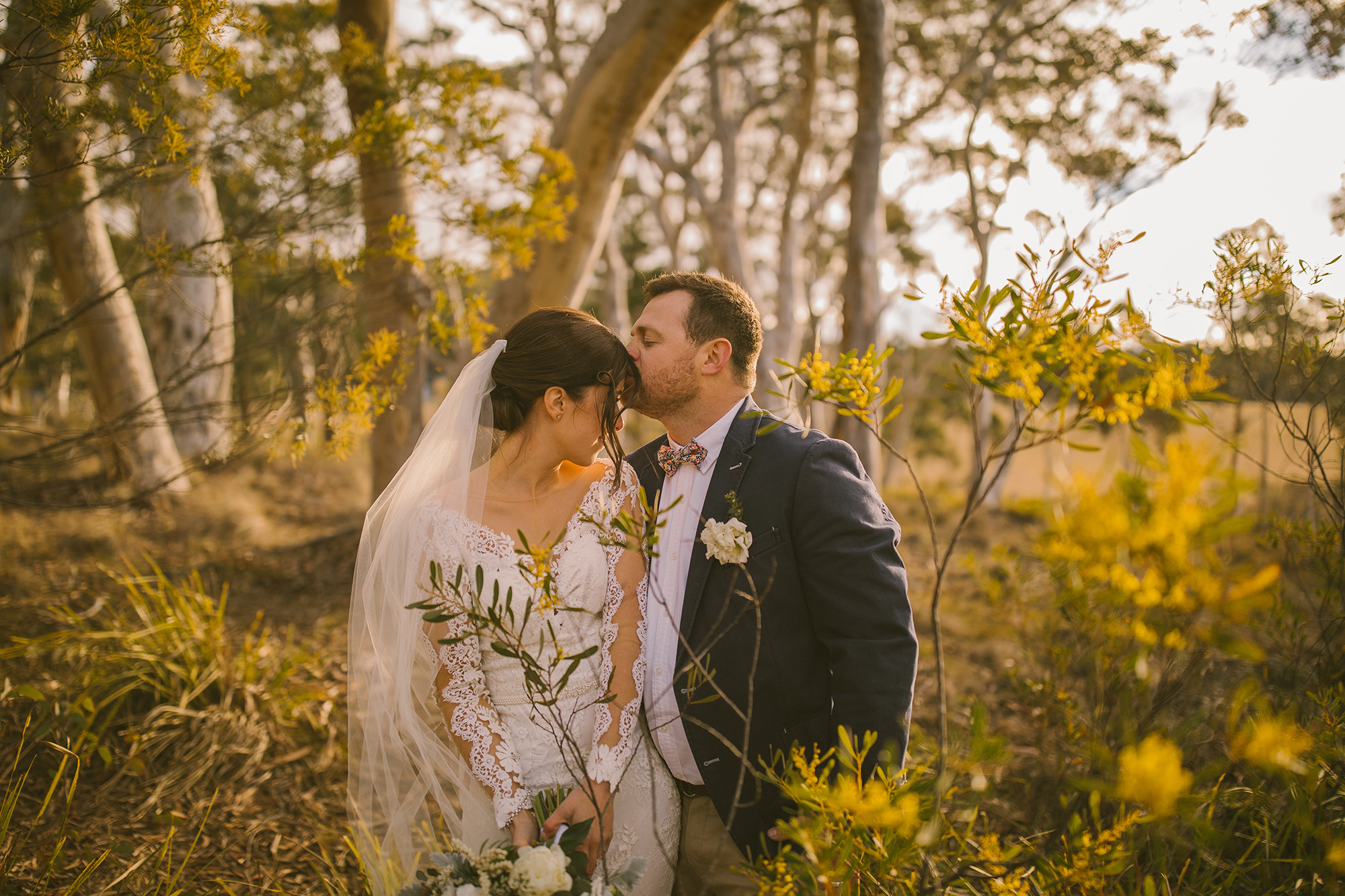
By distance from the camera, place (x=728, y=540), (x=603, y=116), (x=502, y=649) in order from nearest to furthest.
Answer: (x=502, y=649) → (x=728, y=540) → (x=603, y=116)

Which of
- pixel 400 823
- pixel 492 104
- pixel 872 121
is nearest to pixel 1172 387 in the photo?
pixel 400 823

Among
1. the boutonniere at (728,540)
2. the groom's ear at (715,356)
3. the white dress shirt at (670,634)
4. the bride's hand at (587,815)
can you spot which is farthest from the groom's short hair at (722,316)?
the bride's hand at (587,815)

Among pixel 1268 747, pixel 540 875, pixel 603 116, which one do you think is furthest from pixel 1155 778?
pixel 603 116

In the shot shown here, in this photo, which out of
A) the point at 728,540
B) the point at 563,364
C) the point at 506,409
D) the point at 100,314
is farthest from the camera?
the point at 100,314

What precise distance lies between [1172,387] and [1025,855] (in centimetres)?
115

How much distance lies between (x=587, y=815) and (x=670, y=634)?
544 millimetres

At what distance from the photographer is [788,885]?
137 cm

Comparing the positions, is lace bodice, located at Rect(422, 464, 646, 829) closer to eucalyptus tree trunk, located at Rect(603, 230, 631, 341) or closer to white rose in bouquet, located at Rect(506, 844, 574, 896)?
white rose in bouquet, located at Rect(506, 844, 574, 896)

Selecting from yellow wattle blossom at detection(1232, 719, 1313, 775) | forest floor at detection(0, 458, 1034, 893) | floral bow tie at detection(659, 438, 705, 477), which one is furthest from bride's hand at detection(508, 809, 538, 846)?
yellow wattle blossom at detection(1232, 719, 1313, 775)

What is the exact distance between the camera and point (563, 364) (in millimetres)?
2115

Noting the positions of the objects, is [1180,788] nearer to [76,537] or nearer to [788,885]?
[788,885]

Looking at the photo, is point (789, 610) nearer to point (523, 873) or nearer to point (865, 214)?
point (523, 873)

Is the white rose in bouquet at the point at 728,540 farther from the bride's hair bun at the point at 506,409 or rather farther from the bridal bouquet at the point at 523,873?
the bride's hair bun at the point at 506,409

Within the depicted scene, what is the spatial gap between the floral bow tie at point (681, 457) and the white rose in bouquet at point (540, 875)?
1.17m
